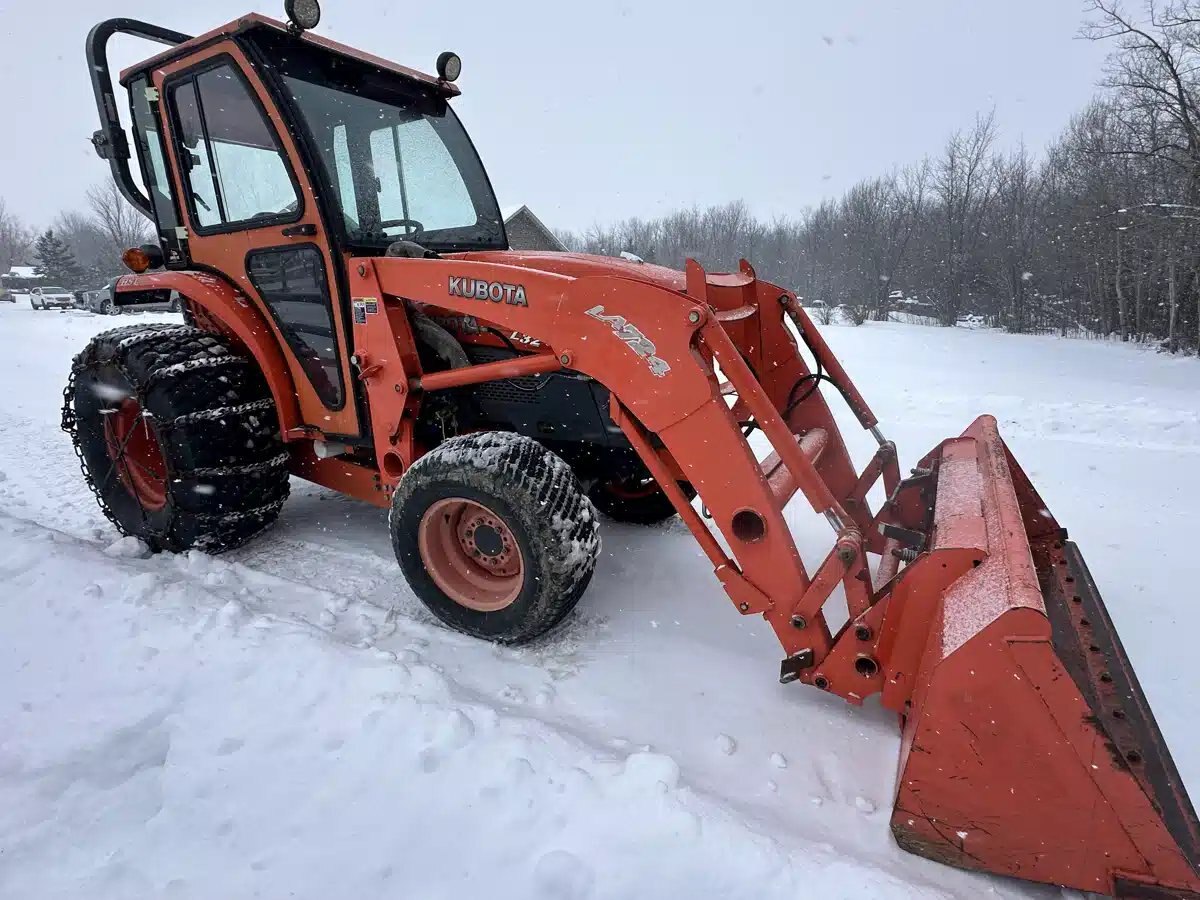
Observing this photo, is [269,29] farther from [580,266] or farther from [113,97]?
[580,266]

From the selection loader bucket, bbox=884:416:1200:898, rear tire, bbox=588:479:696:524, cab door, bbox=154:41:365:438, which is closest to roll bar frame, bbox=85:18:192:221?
cab door, bbox=154:41:365:438

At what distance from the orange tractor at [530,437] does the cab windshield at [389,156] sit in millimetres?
17

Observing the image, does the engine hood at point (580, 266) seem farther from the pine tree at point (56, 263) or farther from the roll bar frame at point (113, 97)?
the pine tree at point (56, 263)

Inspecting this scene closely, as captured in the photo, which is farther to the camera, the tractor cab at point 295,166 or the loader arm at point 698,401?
the tractor cab at point 295,166

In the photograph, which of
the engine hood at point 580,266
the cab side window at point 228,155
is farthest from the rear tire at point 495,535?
the cab side window at point 228,155

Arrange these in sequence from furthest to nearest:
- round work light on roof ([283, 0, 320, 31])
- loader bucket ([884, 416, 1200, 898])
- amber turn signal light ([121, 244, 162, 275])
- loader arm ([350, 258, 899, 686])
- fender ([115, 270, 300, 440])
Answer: amber turn signal light ([121, 244, 162, 275]) < fender ([115, 270, 300, 440]) < round work light on roof ([283, 0, 320, 31]) < loader arm ([350, 258, 899, 686]) < loader bucket ([884, 416, 1200, 898])

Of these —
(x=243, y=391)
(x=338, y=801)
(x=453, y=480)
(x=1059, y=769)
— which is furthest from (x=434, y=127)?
(x=1059, y=769)

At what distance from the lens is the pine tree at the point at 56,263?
4844cm

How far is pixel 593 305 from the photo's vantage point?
107 inches

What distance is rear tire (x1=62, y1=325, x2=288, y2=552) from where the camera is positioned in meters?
3.57

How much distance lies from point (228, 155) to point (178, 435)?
4.84 feet

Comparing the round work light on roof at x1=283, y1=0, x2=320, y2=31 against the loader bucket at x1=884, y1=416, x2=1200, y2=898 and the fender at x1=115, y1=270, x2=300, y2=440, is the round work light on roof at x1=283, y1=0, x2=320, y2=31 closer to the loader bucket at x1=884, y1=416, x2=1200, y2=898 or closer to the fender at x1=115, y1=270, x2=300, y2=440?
the fender at x1=115, y1=270, x2=300, y2=440

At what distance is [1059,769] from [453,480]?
2.23 m

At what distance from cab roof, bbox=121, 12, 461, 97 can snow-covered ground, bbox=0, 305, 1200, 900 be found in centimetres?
259
